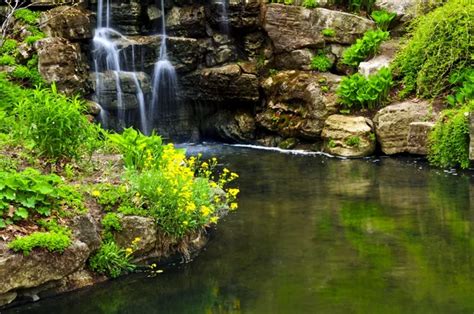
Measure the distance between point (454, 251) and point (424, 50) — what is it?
8.24 meters

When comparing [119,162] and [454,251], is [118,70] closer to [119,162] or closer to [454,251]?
[119,162]

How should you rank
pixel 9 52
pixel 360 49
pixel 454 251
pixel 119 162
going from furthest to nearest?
pixel 360 49, pixel 9 52, pixel 119 162, pixel 454 251

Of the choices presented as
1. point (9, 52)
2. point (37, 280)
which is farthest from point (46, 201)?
point (9, 52)

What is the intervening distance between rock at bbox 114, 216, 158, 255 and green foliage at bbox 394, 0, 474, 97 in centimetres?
940

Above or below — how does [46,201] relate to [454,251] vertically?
above

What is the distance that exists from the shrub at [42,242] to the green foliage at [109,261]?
486mm

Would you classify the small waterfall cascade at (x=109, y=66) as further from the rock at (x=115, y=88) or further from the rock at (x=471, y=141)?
the rock at (x=471, y=141)

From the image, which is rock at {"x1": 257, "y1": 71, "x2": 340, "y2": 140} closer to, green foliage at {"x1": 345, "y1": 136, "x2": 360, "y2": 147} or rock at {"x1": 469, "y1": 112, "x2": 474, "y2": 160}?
green foliage at {"x1": 345, "y1": 136, "x2": 360, "y2": 147}

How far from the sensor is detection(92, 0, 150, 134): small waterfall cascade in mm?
16875

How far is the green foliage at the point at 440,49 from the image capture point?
14.7 metres

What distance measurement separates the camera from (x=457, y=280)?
722 centimetres

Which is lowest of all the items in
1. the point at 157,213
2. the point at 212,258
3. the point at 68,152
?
the point at 212,258

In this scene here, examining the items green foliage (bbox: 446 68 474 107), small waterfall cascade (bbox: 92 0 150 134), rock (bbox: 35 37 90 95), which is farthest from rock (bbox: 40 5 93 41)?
green foliage (bbox: 446 68 474 107)

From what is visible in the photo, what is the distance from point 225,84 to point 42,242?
11.1 metres
